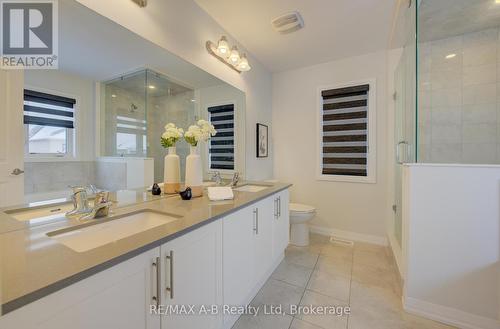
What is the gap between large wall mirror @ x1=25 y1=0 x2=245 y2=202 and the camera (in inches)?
38.5

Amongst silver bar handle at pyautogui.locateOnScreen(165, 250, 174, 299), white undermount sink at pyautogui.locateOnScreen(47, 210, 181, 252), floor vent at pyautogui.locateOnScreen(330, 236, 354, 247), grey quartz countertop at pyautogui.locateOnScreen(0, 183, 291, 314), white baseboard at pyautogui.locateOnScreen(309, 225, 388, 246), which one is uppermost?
grey quartz countertop at pyautogui.locateOnScreen(0, 183, 291, 314)

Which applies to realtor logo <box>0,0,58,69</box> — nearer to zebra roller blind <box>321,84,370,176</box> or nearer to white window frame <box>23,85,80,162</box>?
white window frame <box>23,85,80,162</box>

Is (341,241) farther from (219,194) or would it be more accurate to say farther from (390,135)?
(219,194)

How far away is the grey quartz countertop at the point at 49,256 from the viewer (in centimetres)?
49

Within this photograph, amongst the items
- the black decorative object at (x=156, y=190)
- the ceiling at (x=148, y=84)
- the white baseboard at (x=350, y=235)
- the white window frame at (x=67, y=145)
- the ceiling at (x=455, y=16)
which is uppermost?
the ceiling at (x=455, y=16)

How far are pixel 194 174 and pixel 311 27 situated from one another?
1.91m

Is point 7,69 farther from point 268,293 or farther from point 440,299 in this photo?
Answer: point 440,299

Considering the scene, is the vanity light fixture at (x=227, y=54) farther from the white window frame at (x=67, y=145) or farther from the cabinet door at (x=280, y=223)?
the cabinet door at (x=280, y=223)

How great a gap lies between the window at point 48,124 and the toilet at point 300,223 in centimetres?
217

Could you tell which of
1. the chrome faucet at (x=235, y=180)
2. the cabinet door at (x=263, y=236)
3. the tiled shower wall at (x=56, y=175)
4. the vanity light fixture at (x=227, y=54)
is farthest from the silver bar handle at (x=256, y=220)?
the vanity light fixture at (x=227, y=54)

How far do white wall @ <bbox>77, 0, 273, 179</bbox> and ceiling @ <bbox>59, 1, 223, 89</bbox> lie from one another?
0.05 metres

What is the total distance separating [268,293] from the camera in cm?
169

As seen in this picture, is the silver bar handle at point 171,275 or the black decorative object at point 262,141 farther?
the black decorative object at point 262,141

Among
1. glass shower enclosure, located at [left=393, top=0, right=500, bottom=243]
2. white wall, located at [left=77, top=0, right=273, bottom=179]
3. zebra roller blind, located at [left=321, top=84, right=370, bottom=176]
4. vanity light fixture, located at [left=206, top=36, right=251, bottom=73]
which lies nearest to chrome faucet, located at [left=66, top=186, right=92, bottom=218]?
white wall, located at [left=77, top=0, right=273, bottom=179]
